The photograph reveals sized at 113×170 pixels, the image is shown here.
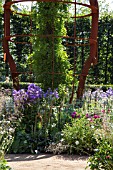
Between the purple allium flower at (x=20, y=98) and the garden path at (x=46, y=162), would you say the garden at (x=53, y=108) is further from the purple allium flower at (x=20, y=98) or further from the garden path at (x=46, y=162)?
the garden path at (x=46, y=162)

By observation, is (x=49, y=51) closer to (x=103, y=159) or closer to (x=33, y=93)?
(x=33, y=93)

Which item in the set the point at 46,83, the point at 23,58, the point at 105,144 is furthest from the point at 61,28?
the point at 23,58

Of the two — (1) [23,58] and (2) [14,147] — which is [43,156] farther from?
(1) [23,58]

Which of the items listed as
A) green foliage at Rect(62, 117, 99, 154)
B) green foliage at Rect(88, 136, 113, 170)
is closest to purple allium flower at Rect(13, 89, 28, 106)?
green foliage at Rect(62, 117, 99, 154)

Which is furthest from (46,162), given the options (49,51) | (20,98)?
(49,51)

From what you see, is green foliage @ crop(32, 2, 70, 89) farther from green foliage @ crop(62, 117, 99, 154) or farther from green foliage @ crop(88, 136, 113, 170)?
green foliage @ crop(88, 136, 113, 170)

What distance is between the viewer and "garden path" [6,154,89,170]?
13.0 feet

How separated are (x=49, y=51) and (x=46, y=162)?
280 cm

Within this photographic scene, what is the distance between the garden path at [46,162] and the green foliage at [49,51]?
216 centimetres

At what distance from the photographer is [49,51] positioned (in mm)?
6578

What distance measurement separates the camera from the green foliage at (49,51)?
21.6 feet

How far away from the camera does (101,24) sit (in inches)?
580

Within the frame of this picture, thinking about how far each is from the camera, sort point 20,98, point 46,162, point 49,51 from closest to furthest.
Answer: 1. point 46,162
2. point 20,98
3. point 49,51

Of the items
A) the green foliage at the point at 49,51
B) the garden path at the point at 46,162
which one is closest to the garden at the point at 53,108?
the green foliage at the point at 49,51
